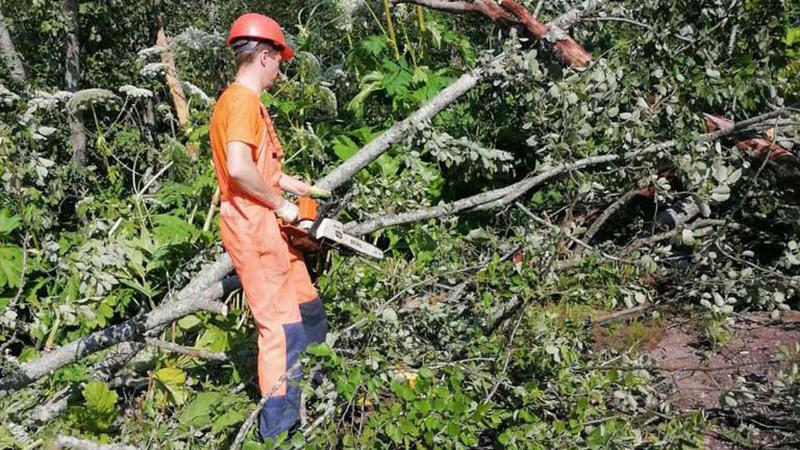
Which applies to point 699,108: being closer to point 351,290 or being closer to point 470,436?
point 351,290

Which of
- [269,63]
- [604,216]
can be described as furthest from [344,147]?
[269,63]

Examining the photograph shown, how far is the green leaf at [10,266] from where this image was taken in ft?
14.7

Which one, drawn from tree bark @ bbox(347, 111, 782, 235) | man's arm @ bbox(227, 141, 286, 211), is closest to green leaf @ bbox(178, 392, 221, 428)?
tree bark @ bbox(347, 111, 782, 235)

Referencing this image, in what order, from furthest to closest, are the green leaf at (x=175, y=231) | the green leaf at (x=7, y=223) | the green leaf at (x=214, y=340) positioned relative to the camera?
the green leaf at (x=7, y=223) < the green leaf at (x=175, y=231) < the green leaf at (x=214, y=340)

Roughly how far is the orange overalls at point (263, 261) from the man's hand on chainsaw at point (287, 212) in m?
0.06

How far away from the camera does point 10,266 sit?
452cm

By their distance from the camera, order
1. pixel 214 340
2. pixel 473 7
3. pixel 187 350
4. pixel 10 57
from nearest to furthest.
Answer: pixel 187 350 < pixel 214 340 < pixel 473 7 < pixel 10 57

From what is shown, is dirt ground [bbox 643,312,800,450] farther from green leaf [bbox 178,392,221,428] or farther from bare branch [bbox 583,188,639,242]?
green leaf [bbox 178,392,221,428]

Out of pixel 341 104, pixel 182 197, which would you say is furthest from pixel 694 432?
pixel 341 104

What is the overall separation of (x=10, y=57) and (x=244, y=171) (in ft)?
15.1

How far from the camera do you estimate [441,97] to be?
194 inches

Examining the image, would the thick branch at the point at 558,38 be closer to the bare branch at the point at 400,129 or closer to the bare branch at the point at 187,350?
the bare branch at the point at 400,129

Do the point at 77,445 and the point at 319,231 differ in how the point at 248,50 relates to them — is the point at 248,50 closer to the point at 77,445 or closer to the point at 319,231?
the point at 319,231

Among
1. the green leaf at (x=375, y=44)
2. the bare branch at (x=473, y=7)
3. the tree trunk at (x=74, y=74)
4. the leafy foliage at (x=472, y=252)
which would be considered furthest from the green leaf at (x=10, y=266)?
the bare branch at (x=473, y=7)
